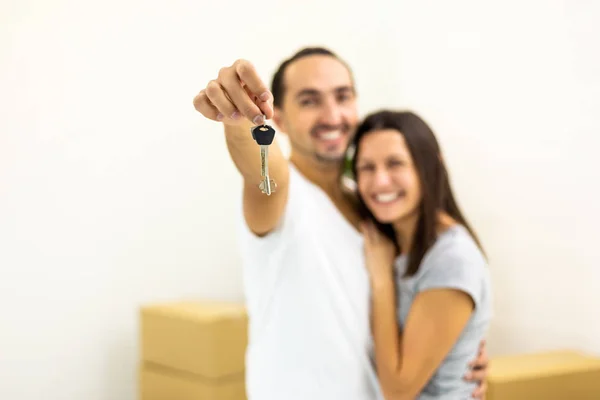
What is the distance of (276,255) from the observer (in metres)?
1.28

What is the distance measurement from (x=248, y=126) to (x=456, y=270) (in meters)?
0.51

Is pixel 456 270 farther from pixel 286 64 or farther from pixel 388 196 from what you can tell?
pixel 286 64

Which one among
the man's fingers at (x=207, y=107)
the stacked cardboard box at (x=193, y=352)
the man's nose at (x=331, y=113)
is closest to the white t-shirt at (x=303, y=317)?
the man's nose at (x=331, y=113)

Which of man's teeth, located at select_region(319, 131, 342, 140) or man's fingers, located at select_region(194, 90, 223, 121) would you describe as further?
man's teeth, located at select_region(319, 131, 342, 140)

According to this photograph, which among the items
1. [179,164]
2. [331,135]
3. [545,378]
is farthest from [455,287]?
[179,164]

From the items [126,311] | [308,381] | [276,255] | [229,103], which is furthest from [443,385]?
[126,311]

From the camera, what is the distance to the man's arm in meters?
0.75

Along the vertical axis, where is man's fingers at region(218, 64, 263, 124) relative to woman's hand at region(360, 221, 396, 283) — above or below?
above

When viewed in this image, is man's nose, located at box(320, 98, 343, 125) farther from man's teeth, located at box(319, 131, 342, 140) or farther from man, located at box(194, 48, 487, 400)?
man, located at box(194, 48, 487, 400)

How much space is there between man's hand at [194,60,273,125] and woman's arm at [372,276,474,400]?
66cm

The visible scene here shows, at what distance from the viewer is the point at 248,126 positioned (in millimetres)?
1051

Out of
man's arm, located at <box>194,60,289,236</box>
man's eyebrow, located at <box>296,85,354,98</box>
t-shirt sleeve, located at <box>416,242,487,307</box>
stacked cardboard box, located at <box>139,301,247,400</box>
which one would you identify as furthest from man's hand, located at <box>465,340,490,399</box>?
stacked cardboard box, located at <box>139,301,247,400</box>

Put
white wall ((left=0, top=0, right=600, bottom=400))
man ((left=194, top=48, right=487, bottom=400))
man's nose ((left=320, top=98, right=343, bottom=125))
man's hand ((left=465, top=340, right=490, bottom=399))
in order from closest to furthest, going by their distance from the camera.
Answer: man ((left=194, top=48, right=487, bottom=400)), man's hand ((left=465, top=340, right=490, bottom=399)), man's nose ((left=320, top=98, right=343, bottom=125)), white wall ((left=0, top=0, right=600, bottom=400))

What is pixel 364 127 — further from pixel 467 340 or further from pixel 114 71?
pixel 114 71
